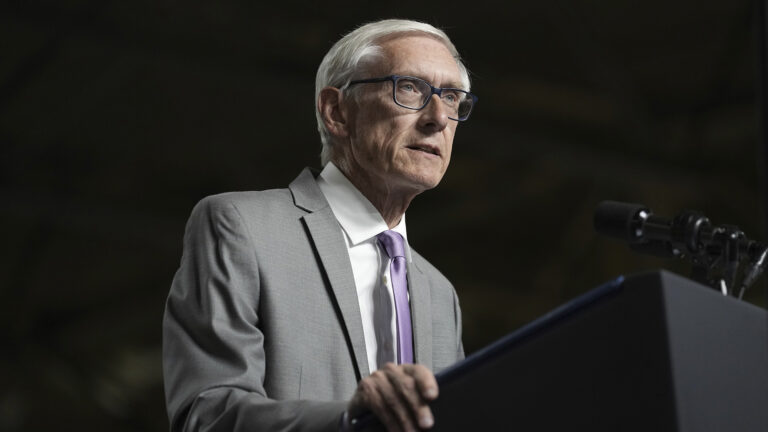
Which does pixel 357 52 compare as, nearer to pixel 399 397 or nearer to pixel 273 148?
pixel 399 397

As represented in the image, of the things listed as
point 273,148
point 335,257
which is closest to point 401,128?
point 335,257

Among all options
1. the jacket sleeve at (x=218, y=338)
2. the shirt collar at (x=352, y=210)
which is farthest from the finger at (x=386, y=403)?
the shirt collar at (x=352, y=210)

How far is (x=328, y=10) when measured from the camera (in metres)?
5.36

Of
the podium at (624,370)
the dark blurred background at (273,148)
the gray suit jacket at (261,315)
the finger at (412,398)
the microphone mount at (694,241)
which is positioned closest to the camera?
the podium at (624,370)

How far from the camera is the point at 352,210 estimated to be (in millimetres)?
1988

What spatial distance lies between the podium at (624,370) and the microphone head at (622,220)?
27 centimetres

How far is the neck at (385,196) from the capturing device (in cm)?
204

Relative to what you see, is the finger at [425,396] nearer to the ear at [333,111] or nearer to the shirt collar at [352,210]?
the shirt collar at [352,210]

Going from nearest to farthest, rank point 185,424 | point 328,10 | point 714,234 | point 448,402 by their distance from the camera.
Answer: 1. point 448,402
2. point 714,234
3. point 185,424
4. point 328,10

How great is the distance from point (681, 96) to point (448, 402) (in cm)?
523

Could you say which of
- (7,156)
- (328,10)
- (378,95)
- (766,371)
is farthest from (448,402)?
(7,156)

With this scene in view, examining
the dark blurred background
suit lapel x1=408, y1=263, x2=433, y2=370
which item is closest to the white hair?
suit lapel x1=408, y1=263, x2=433, y2=370

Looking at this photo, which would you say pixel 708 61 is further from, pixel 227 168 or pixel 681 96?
pixel 227 168

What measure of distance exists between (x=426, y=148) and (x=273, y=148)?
400 cm
